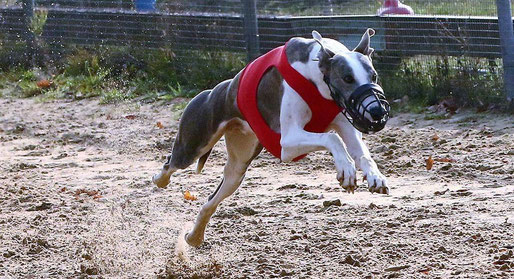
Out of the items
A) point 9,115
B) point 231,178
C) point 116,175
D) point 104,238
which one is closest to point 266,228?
point 231,178

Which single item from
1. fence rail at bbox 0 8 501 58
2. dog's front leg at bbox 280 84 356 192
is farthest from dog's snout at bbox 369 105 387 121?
fence rail at bbox 0 8 501 58

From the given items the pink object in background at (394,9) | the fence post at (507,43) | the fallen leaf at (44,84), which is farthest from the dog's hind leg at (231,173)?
the fallen leaf at (44,84)

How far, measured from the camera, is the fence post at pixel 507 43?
350 inches

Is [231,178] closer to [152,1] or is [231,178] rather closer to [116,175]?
[116,175]

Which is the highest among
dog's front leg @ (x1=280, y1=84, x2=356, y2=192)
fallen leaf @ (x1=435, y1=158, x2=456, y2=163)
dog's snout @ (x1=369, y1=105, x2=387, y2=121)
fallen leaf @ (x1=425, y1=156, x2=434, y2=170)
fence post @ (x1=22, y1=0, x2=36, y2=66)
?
dog's snout @ (x1=369, y1=105, x2=387, y2=121)

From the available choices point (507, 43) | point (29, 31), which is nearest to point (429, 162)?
point (507, 43)

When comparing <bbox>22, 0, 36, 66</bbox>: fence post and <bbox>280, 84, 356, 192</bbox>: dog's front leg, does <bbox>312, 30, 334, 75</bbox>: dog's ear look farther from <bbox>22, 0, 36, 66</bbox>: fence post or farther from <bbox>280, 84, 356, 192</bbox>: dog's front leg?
<bbox>22, 0, 36, 66</bbox>: fence post

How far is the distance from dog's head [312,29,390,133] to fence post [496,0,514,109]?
4.23 meters

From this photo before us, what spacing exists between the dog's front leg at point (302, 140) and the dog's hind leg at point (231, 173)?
3.16 ft

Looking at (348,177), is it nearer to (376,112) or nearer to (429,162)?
(376,112)

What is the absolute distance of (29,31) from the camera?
13.5 metres

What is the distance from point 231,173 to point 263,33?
5280 mm

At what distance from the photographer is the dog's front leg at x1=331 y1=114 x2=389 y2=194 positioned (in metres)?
4.49

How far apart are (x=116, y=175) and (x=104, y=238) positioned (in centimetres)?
216
